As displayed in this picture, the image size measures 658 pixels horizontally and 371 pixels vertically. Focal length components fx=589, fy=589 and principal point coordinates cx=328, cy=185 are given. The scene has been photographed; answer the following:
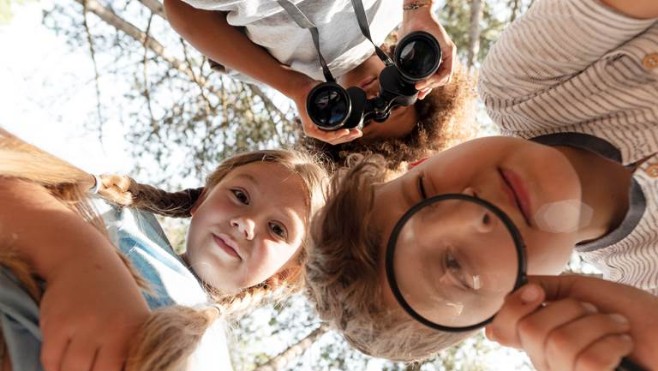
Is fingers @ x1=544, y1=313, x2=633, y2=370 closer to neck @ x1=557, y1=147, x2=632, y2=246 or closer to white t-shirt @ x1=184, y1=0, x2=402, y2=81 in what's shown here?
neck @ x1=557, y1=147, x2=632, y2=246

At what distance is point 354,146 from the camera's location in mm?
2557

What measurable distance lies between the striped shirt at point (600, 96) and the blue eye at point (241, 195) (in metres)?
1.06

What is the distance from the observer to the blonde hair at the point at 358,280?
1244 millimetres

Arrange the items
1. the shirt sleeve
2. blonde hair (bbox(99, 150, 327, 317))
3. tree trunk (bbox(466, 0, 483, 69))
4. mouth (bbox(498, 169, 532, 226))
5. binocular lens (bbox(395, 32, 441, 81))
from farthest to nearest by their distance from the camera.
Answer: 1. tree trunk (bbox(466, 0, 483, 69))
2. blonde hair (bbox(99, 150, 327, 317))
3. binocular lens (bbox(395, 32, 441, 81))
4. the shirt sleeve
5. mouth (bbox(498, 169, 532, 226))

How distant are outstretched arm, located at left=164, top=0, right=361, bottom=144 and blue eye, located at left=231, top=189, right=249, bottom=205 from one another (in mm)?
348

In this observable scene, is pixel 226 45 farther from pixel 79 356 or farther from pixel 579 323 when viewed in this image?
pixel 579 323

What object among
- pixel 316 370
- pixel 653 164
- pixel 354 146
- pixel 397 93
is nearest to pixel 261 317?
pixel 316 370

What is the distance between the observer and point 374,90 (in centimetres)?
242

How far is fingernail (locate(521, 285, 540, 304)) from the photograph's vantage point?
3.19ft

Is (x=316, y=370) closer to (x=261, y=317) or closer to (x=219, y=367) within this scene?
(x=261, y=317)

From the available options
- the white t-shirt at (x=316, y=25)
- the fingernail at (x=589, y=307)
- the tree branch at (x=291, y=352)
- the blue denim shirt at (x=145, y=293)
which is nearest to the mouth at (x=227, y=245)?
the blue denim shirt at (x=145, y=293)

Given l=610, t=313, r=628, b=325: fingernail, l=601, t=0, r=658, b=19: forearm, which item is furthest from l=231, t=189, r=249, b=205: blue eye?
l=610, t=313, r=628, b=325: fingernail

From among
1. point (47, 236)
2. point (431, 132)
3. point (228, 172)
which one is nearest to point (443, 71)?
point (431, 132)

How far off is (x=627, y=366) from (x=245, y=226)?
1.48 m
